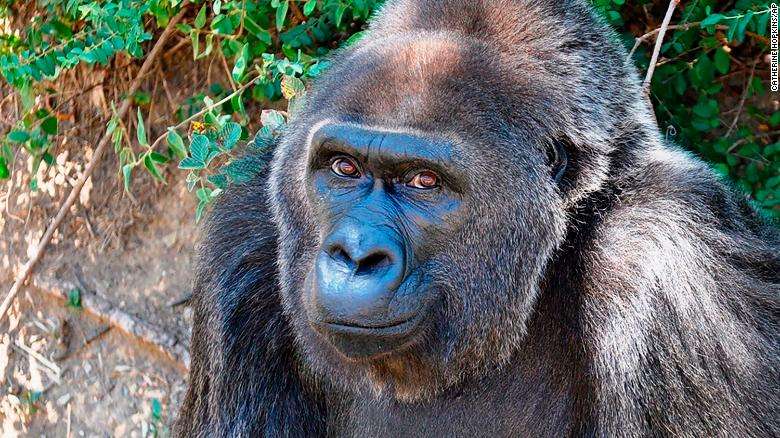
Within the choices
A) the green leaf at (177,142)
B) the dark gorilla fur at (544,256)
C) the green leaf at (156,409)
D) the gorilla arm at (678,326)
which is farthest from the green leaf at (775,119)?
the green leaf at (156,409)

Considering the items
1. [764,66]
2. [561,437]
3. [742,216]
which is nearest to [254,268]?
[561,437]

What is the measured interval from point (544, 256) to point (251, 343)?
124cm

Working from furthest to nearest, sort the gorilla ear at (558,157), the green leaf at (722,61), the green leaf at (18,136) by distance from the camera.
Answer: the green leaf at (18,136), the green leaf at (722,61), the gorilla ear at (558,157)

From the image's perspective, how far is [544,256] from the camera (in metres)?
3.32

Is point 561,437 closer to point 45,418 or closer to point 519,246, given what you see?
point 519,246

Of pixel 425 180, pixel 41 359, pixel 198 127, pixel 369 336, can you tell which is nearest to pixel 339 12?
pixel 198 127

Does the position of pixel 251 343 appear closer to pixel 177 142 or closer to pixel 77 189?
pixel 177 142

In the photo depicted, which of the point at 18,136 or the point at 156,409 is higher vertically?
the point at 18,136

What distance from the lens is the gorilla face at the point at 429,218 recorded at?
3.11 m

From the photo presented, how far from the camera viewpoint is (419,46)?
3406 mm

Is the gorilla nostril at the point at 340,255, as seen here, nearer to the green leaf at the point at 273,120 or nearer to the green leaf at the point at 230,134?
the green leaf at the point at 273,120

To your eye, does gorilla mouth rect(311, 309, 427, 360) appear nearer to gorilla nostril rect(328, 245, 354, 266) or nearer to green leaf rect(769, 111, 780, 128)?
gorilla nostril rect(328, 245, 354, 266)

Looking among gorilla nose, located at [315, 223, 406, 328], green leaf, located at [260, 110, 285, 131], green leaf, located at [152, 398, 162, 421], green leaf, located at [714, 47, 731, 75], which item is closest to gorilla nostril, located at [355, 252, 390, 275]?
gorilla nose, located at [315, 223, 406, 328]

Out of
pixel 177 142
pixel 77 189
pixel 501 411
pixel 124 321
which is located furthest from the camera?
pixel 77 189
